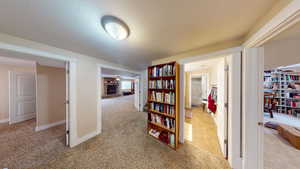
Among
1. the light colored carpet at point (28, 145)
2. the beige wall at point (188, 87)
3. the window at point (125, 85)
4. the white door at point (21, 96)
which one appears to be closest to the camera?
the light colored carpet at point (28, 145)

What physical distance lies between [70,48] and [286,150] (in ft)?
16.1

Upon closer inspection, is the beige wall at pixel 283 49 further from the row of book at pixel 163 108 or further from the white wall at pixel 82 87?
the white wall at pixel 82 87

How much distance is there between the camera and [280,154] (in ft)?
5.65

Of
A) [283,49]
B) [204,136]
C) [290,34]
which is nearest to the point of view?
[290,34]

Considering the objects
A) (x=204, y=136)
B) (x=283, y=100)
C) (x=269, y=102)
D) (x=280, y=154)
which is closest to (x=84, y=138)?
(x=204, y=136)

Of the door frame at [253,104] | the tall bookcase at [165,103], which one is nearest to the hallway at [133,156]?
the tall bookcase at [165,103]

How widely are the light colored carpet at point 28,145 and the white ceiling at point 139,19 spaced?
2.13 meters

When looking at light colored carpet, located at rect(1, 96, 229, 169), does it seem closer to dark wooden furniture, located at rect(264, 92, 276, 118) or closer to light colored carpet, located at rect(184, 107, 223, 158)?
light colored carpet, located at rect(184, 107, 223, 158)

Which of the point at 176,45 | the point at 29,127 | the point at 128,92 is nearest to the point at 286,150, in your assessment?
the point at 176,45

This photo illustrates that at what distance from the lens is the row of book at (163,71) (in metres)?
1.96

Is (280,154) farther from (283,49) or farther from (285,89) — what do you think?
(285,89)

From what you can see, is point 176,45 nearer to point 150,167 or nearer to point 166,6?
point 166,6

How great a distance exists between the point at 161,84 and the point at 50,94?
3.66 meters

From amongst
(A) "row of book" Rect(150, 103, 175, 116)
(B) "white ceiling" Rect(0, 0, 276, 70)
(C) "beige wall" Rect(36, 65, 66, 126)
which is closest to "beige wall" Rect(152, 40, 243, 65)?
(B) "white ceiling" Rect(0, 0, 276, 70)
